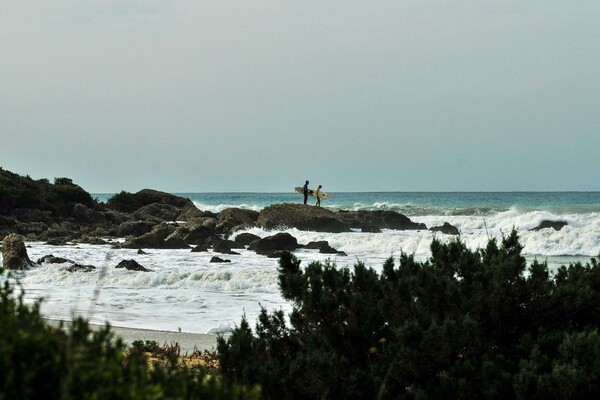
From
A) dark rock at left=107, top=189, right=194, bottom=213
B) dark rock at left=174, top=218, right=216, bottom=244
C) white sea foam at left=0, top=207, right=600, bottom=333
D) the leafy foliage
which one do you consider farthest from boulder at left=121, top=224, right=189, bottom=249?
dark rock at left=107, top=189, right=194, bottom=213

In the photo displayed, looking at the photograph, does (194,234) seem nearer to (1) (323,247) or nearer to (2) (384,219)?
(1) (323,247)

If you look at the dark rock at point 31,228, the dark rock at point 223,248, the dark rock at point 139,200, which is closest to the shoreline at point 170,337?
the dark rock at point 223,248

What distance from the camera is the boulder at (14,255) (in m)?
19.5

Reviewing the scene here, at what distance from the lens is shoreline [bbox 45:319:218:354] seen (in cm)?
1016

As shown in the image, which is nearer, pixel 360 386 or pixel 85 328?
pixel 85 328

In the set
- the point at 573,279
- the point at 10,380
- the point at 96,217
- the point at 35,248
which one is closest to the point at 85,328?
the point at 10,380

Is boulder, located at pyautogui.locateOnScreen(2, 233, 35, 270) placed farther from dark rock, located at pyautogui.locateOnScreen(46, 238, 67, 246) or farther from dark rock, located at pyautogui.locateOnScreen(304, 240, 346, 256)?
dark rock, located at pyautogui.locateOnScreen(304, 240, 346, 256)

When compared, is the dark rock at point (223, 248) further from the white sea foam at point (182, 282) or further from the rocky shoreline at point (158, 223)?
the white sea foam at point (182, 282)

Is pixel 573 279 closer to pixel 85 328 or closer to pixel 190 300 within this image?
pixel 85 328

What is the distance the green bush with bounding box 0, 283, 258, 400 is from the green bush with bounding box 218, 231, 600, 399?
2.79 meters

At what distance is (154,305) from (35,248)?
540 inches

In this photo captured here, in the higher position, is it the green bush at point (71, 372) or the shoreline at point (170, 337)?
the green bush at point (71, 372)

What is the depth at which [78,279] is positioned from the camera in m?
17.8

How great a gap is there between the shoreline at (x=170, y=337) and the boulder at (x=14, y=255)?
8.85 m
